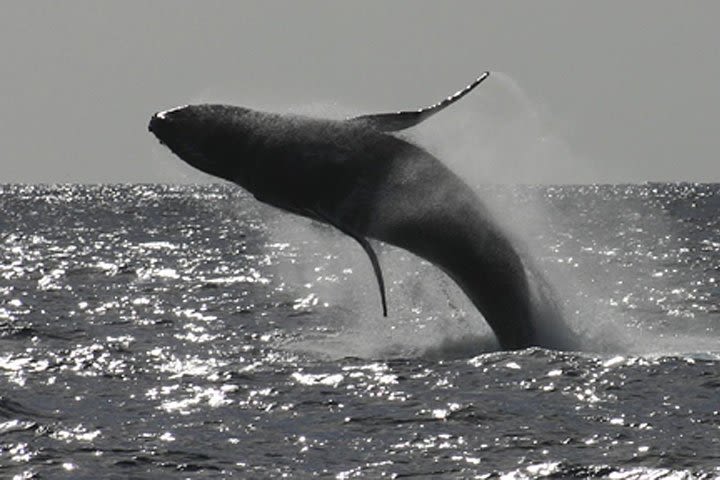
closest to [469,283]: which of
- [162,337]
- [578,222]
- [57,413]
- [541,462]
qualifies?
[541,462]

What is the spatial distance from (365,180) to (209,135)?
2.45 m

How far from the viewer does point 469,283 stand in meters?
21.0

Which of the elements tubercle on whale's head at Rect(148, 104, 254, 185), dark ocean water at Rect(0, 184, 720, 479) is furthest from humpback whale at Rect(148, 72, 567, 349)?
dark ocean water at Rect(0, 184, 720, 479)

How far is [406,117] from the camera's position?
18719 millimetres

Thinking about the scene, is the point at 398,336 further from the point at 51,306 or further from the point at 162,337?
the point at 51,306

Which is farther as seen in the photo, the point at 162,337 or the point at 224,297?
the point at 224,297

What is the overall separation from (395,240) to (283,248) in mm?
68005

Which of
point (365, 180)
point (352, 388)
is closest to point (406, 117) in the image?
point (365, 180)

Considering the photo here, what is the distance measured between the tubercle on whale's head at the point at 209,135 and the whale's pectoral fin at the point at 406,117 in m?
1.75

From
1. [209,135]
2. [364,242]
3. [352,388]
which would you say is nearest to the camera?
[209,135]

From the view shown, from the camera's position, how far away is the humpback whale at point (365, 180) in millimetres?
18625

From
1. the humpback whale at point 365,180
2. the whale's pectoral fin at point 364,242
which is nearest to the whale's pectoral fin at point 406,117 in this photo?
the humpback whale at point 365,180

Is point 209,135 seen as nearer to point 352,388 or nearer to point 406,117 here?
point 406,117

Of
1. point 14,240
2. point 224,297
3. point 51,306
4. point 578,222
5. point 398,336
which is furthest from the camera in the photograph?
point 578,222
